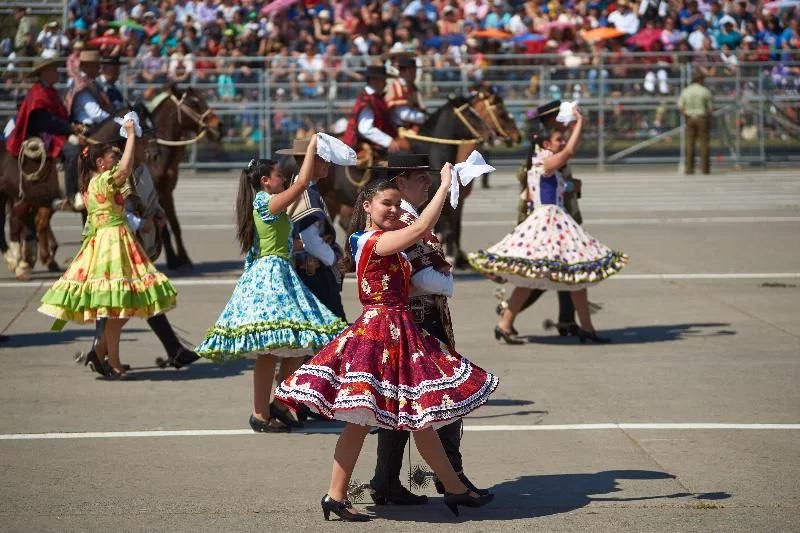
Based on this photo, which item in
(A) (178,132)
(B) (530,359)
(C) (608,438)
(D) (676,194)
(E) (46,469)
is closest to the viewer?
(E) (46,469)

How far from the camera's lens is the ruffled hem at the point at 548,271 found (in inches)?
449

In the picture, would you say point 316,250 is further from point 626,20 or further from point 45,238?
point 626,20

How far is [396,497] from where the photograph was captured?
700 centimetres

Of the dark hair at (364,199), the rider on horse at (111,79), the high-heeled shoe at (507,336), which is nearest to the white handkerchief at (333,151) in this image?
the dark hair at (364,199)

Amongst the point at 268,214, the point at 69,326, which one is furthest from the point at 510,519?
the point at 69,326

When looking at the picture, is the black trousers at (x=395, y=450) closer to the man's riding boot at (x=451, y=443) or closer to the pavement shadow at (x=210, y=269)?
the man's riding boot at (x=451, y=443)

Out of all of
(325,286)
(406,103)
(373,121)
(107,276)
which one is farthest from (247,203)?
(406,103)

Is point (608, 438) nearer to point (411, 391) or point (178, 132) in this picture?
point (411, 391)

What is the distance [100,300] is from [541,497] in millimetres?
4174

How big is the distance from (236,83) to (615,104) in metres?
6.86

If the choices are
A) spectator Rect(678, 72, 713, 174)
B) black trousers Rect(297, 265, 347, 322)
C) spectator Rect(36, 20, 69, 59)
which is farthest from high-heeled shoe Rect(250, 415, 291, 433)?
spectator Rect(678, 72, 713, 174)

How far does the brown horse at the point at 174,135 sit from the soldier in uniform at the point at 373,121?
2021mm

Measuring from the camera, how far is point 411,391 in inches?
252

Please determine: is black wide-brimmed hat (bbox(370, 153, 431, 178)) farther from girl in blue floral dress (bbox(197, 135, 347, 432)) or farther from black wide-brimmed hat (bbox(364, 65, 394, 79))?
black wide-brimmed hat (bbox(364, 65, 394, 79))
